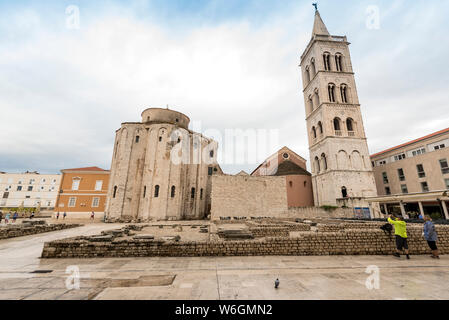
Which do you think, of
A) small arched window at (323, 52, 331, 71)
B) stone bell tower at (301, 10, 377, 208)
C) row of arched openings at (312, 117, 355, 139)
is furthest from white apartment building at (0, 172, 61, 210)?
small arched window at (323, 52, 331, 71)

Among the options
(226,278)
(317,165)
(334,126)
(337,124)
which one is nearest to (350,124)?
(337,124)

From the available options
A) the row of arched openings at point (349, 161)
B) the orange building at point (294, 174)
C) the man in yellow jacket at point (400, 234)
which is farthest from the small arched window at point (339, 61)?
the man in yellow jacket at point (400, 234)

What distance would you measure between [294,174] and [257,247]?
28971mm

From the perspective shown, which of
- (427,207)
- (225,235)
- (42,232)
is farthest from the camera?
(427,207)

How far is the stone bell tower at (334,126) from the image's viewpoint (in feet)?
90.4

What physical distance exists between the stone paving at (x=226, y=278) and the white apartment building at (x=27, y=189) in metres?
64.1

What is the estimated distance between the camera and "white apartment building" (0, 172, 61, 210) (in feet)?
170

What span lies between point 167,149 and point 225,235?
2211cm

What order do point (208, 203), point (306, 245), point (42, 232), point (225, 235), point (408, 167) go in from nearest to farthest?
point (306, 245), point (225, 235), point (42, 232), point (408, 167), point (208, 203)

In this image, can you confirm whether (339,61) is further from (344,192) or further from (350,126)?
(344,192)

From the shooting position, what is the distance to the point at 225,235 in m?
9.68

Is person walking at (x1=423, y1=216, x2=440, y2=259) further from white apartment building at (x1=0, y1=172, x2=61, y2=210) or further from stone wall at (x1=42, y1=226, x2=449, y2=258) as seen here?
white apartment building at (x1=0, y1=172, x2=61, y2=210)

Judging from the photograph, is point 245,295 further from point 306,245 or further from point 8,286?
point 8,286
